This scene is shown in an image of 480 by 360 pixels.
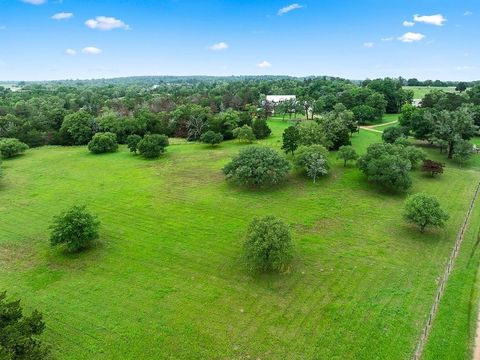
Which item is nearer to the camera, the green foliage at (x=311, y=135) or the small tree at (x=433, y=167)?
the small tree at (x=433, y=167)

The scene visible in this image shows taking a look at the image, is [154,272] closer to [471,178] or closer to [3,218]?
[3,218]

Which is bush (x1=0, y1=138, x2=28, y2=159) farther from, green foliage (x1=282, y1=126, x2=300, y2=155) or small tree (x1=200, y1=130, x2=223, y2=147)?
green foliage (x1=282, y1=126, x2=300, y2=155)

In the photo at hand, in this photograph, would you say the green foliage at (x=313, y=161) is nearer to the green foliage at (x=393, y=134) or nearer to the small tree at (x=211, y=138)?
the green foliage at (x=393, y=134)

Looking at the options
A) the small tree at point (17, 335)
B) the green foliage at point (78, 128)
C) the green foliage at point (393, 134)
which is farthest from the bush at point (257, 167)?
the green foliage at point (78, 128)

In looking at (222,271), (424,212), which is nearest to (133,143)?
(222,271)

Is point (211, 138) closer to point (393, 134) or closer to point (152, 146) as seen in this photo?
point (152, 146)

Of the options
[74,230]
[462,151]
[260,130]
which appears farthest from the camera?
[260,130]
